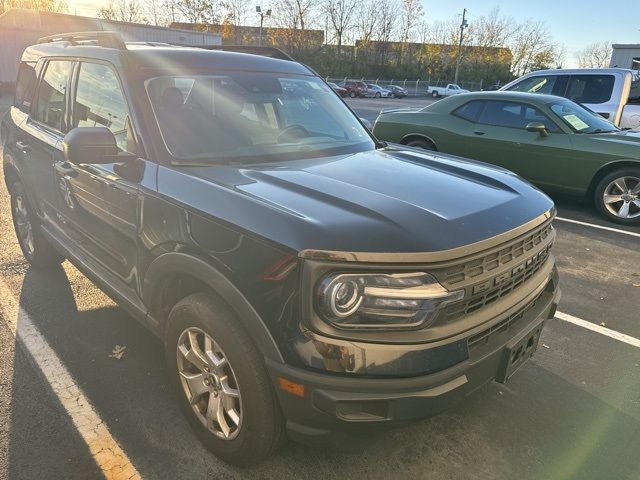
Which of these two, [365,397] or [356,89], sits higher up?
[365,397]

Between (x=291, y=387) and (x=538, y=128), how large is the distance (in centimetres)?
633

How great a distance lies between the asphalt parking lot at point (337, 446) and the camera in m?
2.35

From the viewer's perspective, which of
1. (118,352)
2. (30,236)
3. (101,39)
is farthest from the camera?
(30,236)

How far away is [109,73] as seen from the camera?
290 cm

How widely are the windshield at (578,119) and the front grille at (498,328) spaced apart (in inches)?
218

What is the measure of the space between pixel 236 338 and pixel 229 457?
2.19 feet

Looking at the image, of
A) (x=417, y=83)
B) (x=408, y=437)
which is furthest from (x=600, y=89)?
(x=417, y=83)

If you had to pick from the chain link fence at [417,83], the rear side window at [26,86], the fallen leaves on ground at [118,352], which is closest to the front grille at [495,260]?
the fallen leaves on ground at [118,352]

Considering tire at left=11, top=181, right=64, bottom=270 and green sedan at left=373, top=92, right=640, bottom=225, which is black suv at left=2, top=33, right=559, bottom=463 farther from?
green sedan at left=373, top=92, right=640, bottom=225

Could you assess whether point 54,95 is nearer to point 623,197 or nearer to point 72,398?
point 72,398

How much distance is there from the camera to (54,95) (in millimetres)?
3674

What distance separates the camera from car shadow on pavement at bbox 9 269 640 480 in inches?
92.0

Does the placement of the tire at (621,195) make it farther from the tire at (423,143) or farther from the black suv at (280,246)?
the black suv at (280,246)

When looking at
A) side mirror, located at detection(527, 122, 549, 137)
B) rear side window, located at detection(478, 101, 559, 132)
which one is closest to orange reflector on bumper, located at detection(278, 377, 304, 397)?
side mirror, located at detection(527, 122, 549, 137)
